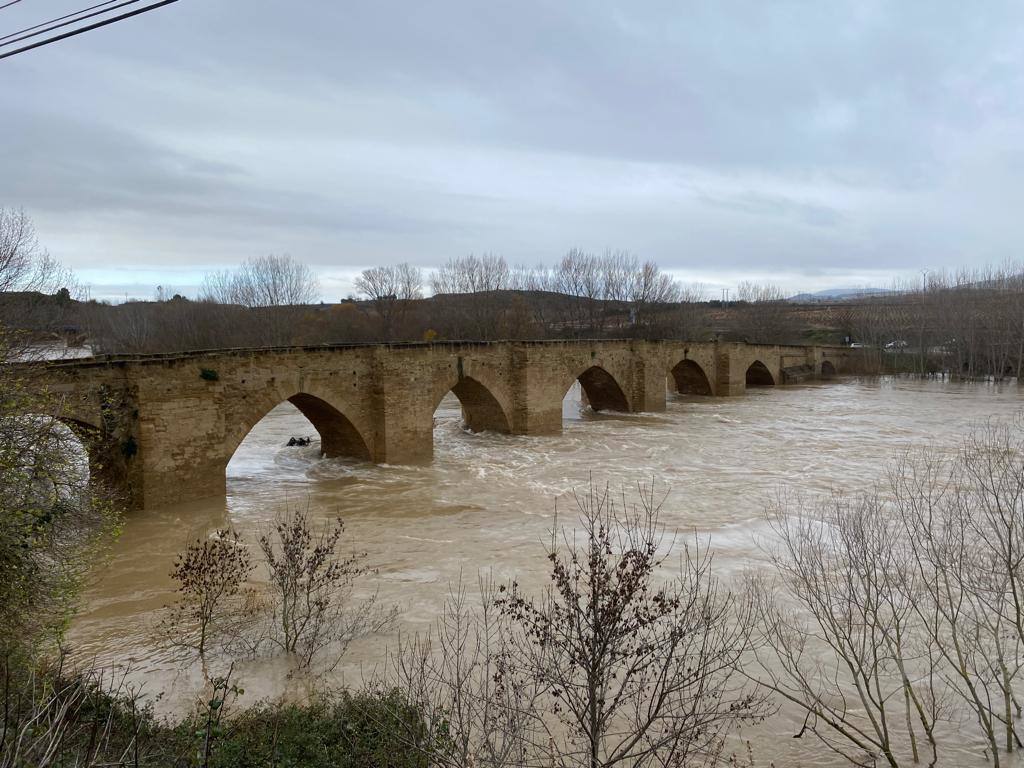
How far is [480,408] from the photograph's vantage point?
1806 cm

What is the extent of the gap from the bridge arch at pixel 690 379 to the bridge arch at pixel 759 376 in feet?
Answer: 19.1

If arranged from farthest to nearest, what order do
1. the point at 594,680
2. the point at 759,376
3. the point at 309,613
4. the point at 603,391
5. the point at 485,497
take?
the point at 759,376, the point at 603,391, the point at 485,497, the point at 309,613, the point at 594,680

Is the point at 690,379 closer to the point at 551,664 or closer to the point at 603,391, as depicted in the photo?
the point at 603,391

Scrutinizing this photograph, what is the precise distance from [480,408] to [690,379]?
13.7 m

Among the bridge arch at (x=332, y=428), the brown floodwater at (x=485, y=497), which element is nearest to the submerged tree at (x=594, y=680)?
the brown floodwater at (x=485, y=497)

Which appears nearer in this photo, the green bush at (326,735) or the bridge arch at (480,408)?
the green bush at (326,735)

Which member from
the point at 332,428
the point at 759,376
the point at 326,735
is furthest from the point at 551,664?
the point at 759,376

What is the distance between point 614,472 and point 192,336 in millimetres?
22605

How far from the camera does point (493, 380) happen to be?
17000mm

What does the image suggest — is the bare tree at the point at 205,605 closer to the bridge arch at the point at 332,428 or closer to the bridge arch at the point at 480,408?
the bridge arch at the point at 332,428

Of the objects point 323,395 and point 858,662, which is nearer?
point 858,662

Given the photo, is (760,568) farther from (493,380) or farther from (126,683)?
(493,380)

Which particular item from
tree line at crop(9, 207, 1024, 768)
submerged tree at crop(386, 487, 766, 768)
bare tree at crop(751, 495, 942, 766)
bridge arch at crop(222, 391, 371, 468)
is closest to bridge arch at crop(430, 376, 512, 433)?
bridge arch at crop(222, 391, 371, 468)

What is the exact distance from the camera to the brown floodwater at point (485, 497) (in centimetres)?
619
